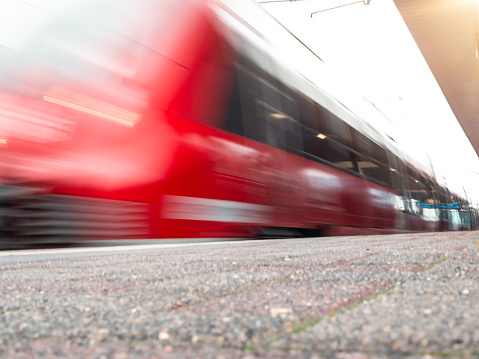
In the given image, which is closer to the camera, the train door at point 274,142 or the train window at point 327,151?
the train door at point 274,142

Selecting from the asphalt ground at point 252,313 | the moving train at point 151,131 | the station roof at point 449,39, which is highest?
the station roof at point 449,39

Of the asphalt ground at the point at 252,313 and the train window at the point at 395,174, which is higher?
the train window at the point at 395,174

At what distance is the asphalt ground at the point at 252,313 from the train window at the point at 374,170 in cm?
601

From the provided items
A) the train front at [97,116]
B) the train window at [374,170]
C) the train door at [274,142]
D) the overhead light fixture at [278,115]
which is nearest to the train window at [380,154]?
the train window at [374,170]

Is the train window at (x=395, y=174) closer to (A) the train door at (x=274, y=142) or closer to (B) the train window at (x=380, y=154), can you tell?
(B) the train window at (x=380, y=154)

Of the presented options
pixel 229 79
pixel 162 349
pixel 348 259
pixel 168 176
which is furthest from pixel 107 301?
pixel 229 79

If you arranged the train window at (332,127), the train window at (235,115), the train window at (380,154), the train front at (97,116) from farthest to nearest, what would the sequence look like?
the train window at (380,154) → the train window at (332,127) → the train window at (235,115) → the train front at (97,116)

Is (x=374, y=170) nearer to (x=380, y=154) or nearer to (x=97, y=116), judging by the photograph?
(x=380, y=154)

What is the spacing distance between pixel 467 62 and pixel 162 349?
45.7 feet

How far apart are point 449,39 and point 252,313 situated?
1194 cm

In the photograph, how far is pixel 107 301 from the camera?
107 centimetres

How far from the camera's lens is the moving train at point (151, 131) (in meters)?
3.24

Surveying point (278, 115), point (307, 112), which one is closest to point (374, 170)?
point (307, 112)

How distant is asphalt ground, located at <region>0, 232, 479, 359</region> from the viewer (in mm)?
645
